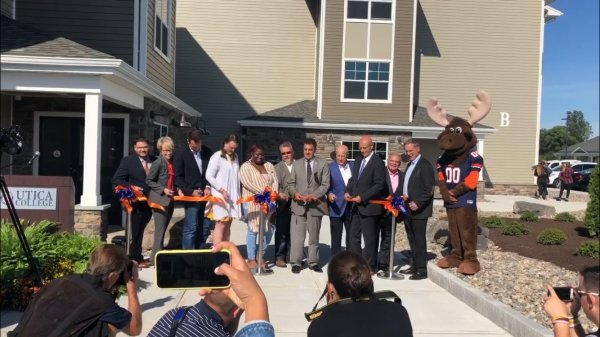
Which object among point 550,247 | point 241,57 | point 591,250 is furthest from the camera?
point 241,57

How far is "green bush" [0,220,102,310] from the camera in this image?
5.52 m

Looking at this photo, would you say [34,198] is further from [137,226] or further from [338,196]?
[338,196]

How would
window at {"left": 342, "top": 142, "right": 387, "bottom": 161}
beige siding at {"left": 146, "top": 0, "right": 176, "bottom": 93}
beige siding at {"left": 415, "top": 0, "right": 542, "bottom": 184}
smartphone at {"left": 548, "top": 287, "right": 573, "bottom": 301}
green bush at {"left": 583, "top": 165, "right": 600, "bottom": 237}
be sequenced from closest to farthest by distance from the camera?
smartphone at {"left": 548, "top": 287, "right": 573, "bottom": 301} < green bush at {"left": 583, "top": 165, "right": 600, "bottom": 237} < beige siding at {"left": 146, "top": 0, "right": 176, "bottom": 93} < window at {"left": 342, "top": 142, "right": 387, "bottom": 161} < beige siding at {"left": 415, "top": 0, "right": 542, "bottom": 184}

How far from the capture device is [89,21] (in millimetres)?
12039

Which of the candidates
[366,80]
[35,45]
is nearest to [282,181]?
[35,45]

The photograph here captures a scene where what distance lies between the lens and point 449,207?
754 centimetres

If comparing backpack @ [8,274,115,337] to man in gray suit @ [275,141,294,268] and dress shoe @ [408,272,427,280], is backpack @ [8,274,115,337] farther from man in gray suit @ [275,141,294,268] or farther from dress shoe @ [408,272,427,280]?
dress shoe @ [408,272,427,280]

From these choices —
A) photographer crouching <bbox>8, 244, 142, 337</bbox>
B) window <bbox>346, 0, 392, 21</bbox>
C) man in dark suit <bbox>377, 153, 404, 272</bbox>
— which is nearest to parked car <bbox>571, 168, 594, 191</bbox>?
window <bbox>346, 0, 392, 21</bbox>

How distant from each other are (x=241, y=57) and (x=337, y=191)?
56.7 feet

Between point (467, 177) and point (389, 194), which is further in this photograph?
point (389, 194)

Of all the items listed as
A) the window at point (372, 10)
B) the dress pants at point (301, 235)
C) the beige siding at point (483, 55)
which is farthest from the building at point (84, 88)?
the beige siding at point (483, 55)

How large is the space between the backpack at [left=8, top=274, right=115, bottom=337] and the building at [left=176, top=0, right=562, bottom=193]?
703 inches

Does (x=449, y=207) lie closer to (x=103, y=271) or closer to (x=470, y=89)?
(x=103, y=271)

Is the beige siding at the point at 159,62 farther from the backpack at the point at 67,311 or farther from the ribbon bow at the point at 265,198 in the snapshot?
the backpack at the point at 67,311
